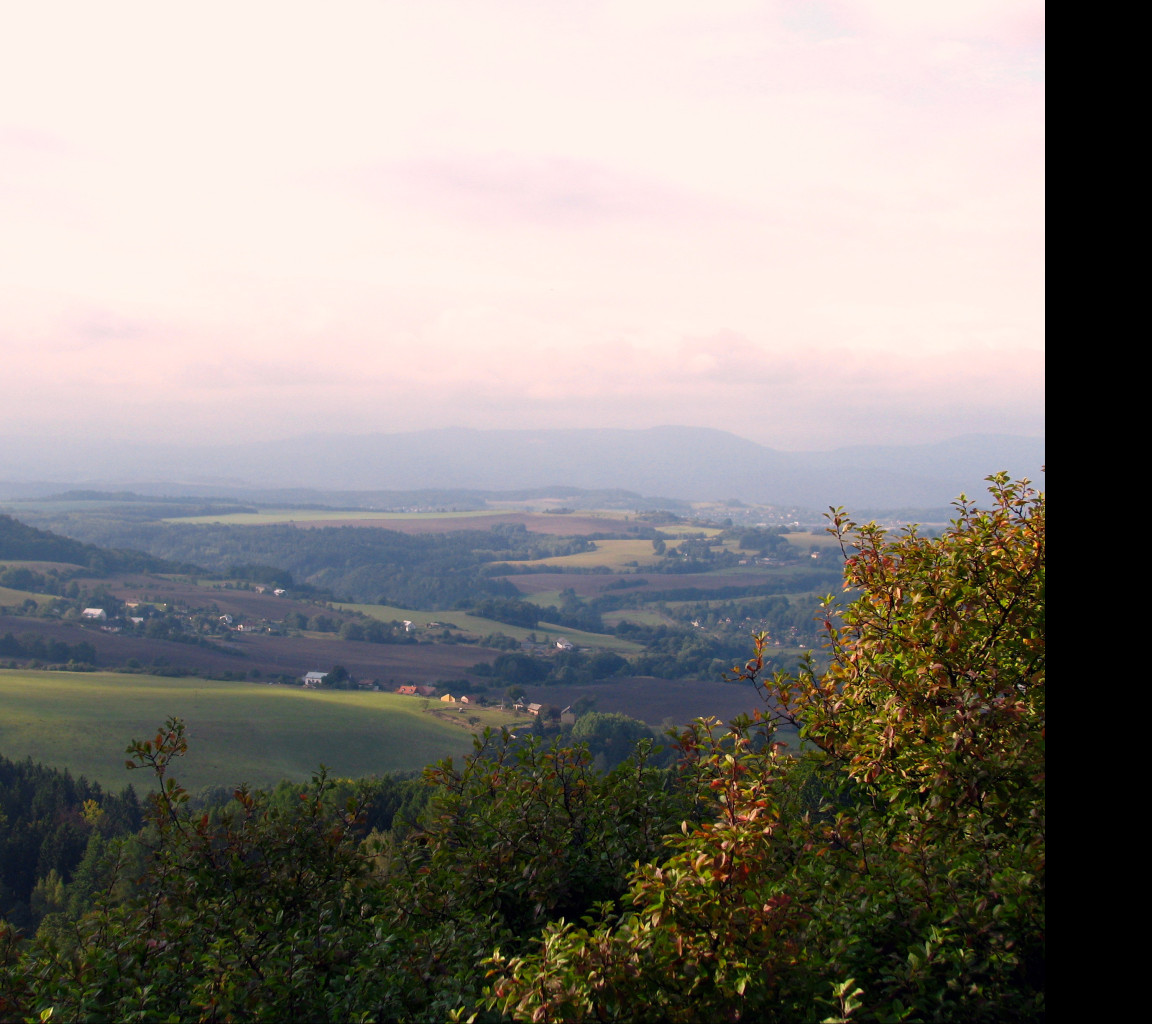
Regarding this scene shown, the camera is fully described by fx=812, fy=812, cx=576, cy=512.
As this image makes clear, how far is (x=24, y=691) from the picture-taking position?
179ft

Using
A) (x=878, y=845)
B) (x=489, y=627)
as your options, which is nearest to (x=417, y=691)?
(x=489, y=627)

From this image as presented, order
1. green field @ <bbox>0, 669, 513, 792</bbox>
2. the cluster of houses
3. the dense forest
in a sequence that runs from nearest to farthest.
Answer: the dense forest → green field @ <bbox>0, 669, 513, 792</bbox> → the cluster of houses

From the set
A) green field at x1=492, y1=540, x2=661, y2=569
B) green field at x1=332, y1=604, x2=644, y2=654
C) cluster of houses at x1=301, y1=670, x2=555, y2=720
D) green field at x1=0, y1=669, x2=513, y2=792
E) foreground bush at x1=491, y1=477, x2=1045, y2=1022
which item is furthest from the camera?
green field at x1=492, y1=540, x2=661, y2=569

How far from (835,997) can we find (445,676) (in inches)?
2947

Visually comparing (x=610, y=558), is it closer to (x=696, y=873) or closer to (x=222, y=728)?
(x=222, y=728)

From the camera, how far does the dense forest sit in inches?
167

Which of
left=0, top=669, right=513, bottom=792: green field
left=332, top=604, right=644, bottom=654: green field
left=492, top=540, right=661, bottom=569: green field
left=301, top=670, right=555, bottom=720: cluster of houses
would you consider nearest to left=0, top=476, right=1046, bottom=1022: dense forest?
left=0, top=669, right=513, bottom=792: green field

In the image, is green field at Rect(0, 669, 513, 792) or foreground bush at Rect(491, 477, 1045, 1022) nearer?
foreground bush at Rect(491, 477, 1045, 1022)

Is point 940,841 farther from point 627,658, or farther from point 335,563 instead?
point 335,563

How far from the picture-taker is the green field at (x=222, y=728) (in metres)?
43.2

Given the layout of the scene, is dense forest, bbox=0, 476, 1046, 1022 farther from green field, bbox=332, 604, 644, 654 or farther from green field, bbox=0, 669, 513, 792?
green field, bbox=332, 604, 644, 654

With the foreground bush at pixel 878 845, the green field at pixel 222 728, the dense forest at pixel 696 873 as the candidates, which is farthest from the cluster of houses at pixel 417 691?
the foreground bush at pixel 878 845

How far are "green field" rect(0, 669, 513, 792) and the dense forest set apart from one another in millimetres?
Answer: 35804

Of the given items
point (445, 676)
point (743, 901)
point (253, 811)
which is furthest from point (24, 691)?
point (743, 901)
